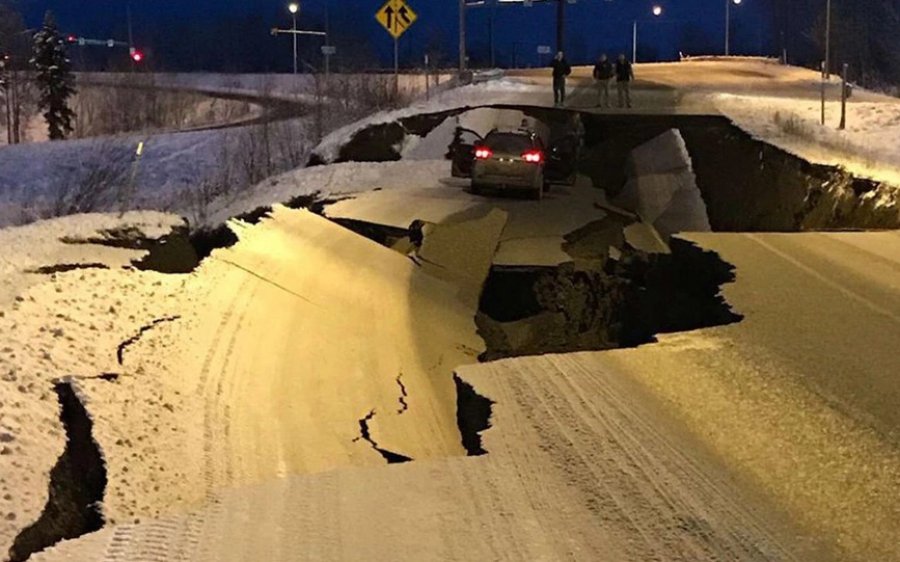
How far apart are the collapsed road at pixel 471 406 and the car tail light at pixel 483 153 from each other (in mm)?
7472

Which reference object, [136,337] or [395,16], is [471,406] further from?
[395,16]

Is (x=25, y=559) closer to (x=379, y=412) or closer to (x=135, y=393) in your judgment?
(x=135, y=393)

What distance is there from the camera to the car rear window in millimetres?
22250

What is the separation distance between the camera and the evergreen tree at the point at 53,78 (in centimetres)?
7194

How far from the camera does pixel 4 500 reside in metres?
5.43

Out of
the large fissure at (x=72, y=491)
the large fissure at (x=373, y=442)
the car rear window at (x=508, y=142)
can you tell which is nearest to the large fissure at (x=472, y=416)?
the large fissure at (x=373, y=442)

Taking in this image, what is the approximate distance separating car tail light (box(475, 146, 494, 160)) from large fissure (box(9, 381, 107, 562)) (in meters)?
15.7

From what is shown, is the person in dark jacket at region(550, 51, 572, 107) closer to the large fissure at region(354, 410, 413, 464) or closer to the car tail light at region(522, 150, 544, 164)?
the car tail light at region(522, 150, 544, 164)

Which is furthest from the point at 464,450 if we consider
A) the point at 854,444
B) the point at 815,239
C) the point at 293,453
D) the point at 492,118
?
the point at 492,118

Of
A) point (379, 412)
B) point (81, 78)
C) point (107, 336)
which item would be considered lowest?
point (379, 412)

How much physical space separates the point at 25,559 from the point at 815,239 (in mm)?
11262

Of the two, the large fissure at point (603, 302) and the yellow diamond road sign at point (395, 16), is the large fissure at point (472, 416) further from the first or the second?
the yellow diamond road sign at point (395, 16)

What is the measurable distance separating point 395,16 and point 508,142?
1542 cm

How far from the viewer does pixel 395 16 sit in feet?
119
